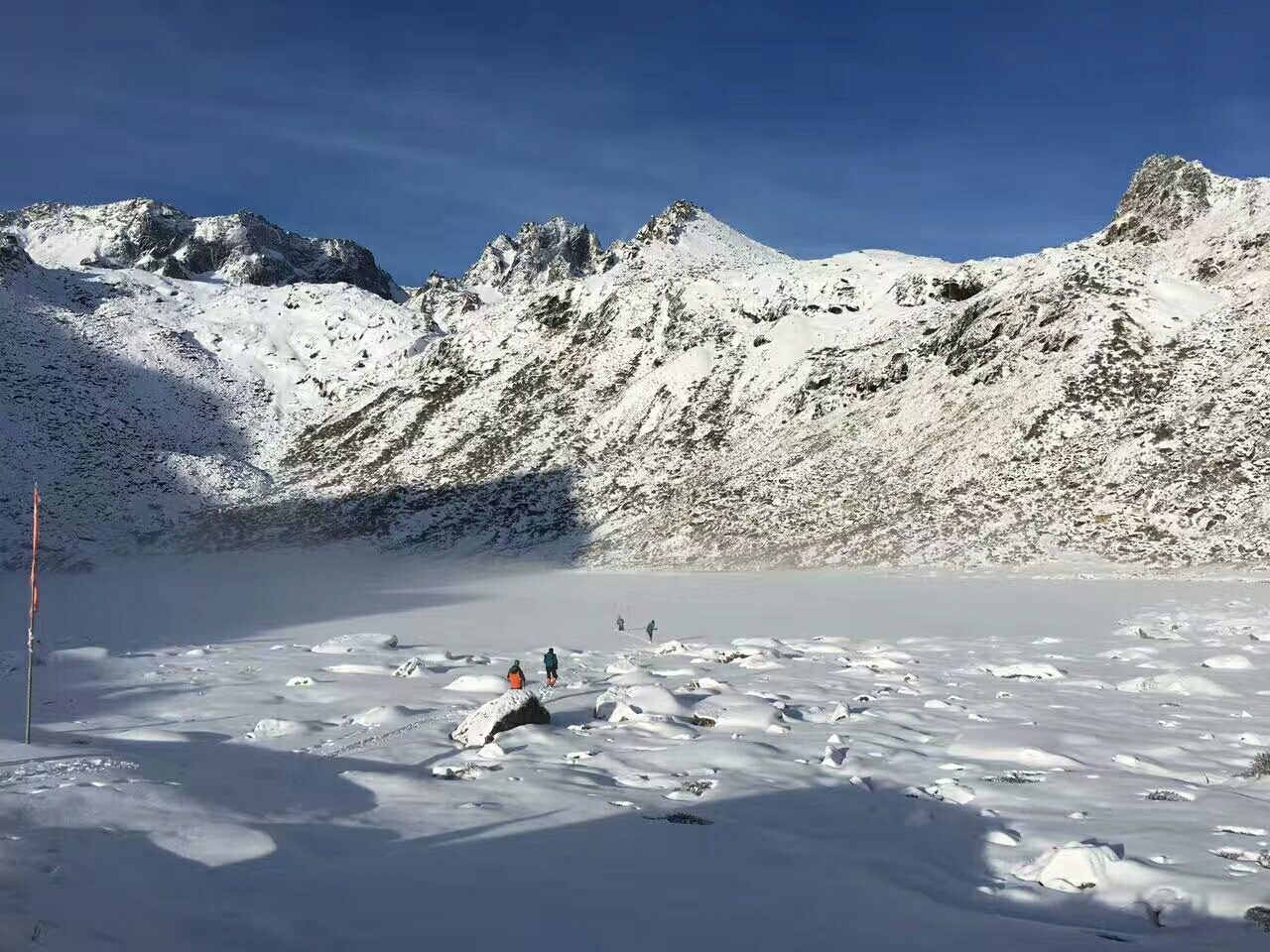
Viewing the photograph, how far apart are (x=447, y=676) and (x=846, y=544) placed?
125ft

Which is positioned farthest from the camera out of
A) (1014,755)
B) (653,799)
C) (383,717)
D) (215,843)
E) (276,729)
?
(383,717)

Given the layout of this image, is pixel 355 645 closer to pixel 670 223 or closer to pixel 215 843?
pixel 215 843

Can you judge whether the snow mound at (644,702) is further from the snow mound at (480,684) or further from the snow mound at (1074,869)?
the snow mound at (1074,869)

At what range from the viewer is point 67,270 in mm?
113438

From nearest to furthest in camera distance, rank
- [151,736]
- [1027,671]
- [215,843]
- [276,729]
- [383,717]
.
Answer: [215,843] → [151,736] → [276,729] → [383,717] → [1027,671]

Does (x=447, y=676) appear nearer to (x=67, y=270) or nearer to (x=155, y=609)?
(x=155, y=609)

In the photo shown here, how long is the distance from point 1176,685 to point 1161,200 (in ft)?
222

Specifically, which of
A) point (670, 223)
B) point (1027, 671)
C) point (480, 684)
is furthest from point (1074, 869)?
point (670, 223)

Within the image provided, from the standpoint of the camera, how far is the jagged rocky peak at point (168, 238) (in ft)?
471

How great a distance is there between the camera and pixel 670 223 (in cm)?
10381

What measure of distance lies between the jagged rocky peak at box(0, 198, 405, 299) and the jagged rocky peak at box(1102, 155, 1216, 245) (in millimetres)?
132277

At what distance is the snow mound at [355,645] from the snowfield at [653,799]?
108 centimetres

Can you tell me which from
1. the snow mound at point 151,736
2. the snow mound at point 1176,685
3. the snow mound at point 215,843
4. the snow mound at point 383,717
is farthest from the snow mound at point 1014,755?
the snow mound at point 151,736

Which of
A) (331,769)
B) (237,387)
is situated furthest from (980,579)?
(237,387)
